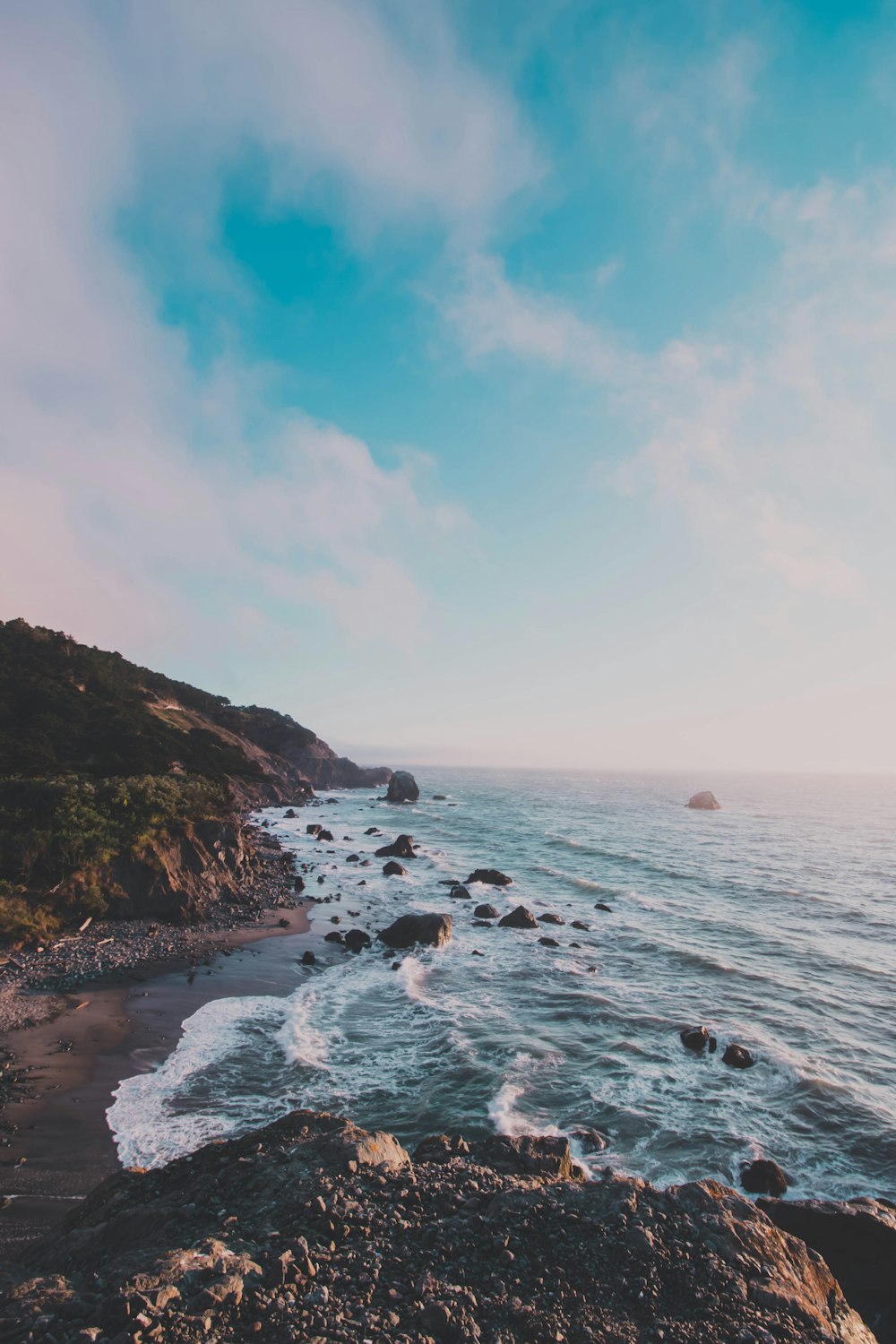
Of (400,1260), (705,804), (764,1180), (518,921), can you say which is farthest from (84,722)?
(705,804)

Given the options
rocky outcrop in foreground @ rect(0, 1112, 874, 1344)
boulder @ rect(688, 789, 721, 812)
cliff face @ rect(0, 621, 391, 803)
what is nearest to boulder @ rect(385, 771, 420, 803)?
cliff face @ rect(0, 621, 391, 803)

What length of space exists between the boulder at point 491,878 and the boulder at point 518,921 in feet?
36.2

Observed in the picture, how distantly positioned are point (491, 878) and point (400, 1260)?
41.4 m

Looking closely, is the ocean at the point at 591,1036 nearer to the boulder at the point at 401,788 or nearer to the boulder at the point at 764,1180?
the boulder at the point at 764,1180

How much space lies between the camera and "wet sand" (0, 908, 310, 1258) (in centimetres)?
1162

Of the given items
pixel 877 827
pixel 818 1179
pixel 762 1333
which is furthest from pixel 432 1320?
pixel 877 827

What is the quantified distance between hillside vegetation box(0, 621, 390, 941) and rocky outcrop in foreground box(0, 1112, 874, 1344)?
19.1 metres

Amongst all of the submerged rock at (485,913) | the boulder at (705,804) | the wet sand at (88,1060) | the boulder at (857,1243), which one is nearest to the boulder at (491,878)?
the submerged rock at (485,913)

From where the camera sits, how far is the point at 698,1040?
67.4 feet

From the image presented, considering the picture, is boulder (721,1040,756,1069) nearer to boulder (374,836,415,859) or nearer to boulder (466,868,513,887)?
boulder (466,868,513,887)

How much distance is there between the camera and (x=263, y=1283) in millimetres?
6961

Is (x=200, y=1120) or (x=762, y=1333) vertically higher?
(x=762, y=1333)

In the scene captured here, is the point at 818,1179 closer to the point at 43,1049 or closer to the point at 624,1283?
the point at 624,1283

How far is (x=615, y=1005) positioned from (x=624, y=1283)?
58.6 feet
